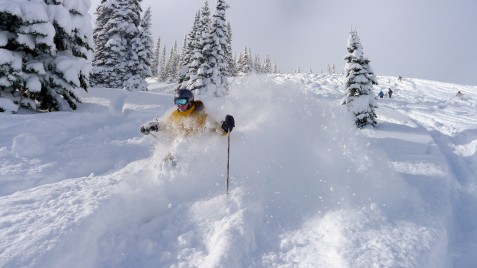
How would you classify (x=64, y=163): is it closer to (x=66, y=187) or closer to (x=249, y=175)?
(x=66, y=187)

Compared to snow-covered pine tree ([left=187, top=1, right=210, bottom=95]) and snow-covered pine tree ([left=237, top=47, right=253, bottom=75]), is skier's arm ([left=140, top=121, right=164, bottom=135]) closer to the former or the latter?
snow-covered pine tree ([left=187, top=1, right=210, bottom=95])

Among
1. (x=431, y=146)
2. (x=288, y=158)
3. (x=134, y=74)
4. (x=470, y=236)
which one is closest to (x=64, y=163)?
(x=288, y=158)

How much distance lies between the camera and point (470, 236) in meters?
5.77

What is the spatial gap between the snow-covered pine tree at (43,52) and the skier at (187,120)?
6.16 m

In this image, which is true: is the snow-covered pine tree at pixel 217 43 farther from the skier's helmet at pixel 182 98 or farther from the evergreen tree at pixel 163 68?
the evergreen tree at pixel 163 68

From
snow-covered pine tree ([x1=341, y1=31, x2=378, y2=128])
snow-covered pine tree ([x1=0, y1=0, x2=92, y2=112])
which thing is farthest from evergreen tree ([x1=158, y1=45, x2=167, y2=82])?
snow-covered pine tree ([x1=0, y1=0, x2=92, y2=112])

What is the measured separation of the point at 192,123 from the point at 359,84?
16125 mm

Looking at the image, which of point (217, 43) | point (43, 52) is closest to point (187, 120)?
point (43, 52)

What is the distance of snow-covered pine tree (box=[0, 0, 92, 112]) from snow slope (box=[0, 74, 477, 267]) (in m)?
1.77

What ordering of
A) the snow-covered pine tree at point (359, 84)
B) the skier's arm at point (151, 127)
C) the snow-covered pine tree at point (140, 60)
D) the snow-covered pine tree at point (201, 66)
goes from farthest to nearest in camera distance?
the snow-covered pine tree at point (140, 60) < the snow-covered pine tree at point (201, 66) < the snow-covered pine tree at point (359, 84) < the skier's arm at point (151, 127)

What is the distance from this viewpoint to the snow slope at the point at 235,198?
14.6ft

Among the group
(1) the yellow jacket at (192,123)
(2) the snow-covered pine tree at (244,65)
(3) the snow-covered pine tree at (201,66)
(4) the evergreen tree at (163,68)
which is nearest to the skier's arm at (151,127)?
(1) the yellow jacket at (192,123)

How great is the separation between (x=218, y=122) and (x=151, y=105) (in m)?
9.99

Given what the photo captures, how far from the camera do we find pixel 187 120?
308 inches
